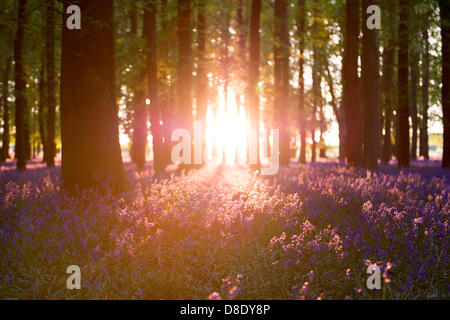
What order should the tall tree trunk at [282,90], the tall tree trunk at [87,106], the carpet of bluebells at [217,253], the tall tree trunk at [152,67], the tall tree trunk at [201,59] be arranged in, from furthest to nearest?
the tall tree trunk at [282,90], the tall tree trunk at [201,59], the tall tree trunk at [152,67], the tall tree trunk at [87,106], the carpet of bluebells at [217,253]

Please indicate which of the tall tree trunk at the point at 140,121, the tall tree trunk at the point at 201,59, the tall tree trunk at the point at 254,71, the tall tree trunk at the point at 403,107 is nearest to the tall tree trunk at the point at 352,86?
the tall tree trunk at the point at 403,107

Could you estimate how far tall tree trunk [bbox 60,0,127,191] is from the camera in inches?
254

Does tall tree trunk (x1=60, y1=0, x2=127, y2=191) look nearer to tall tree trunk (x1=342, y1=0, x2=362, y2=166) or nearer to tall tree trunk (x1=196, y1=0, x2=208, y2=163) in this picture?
tall tree trunk (x1=196, y1=0, x2=208, y2=163)

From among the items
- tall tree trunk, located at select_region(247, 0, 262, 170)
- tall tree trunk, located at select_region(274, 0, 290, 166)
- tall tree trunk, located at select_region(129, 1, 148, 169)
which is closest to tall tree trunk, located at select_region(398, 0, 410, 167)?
tall tree trunk, located at select_region(274, 0, 290, 166)

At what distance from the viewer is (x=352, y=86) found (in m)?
13.3

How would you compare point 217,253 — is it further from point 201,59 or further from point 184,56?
point 201,59

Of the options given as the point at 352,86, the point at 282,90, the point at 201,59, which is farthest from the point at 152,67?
the point at 352,86

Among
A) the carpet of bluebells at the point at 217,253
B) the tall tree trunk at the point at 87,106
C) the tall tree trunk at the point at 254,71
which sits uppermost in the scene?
the tall tree trunk at the point at 254,71

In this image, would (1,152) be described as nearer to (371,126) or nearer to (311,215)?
(371,126)

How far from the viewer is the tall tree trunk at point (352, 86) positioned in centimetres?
1336

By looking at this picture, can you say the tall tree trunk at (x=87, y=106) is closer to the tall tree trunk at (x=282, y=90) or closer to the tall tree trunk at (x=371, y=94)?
the tall tree trunk at (x=371, y=94)

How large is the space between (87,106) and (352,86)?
34.2 ft

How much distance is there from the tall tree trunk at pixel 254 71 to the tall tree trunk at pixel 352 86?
12.3 ft
